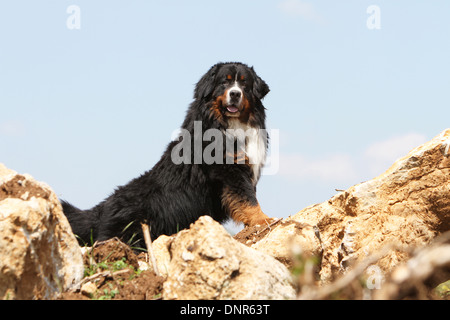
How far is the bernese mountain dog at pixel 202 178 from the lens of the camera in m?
7.34

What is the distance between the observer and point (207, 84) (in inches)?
324

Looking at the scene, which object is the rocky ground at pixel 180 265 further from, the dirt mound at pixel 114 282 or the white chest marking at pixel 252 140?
the white chest marking at pixel 252 140

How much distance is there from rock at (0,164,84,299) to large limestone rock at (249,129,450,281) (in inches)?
104

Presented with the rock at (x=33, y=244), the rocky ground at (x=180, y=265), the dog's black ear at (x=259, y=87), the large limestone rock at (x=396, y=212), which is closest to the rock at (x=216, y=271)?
the rocky ground at (x=180, y=265)

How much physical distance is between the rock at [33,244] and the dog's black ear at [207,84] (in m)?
4.21

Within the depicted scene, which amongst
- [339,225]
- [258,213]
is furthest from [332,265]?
[258,213]

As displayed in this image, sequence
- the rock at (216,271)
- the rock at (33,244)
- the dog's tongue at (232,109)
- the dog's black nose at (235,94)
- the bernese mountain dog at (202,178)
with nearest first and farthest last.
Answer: the rock at (33,244)
the rock at (216,271)
the bernese mountain dog at (202,178)
the dog's black nose at (235,94)
the dog's tongue at (232,109)

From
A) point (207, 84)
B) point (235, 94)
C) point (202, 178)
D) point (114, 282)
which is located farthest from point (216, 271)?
point (207, 84)

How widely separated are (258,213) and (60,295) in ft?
12.4

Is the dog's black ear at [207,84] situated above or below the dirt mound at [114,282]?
above

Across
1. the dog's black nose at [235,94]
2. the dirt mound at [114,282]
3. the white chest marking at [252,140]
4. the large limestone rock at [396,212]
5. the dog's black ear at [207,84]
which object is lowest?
the dirt mound at [114,282]

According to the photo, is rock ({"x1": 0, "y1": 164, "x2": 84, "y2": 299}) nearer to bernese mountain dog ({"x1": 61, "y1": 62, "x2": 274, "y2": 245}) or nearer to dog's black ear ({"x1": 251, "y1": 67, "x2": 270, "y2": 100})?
bernese mountain dog ({"x1": 61, "y1": 62, "x2": 274, "y2": 245})
